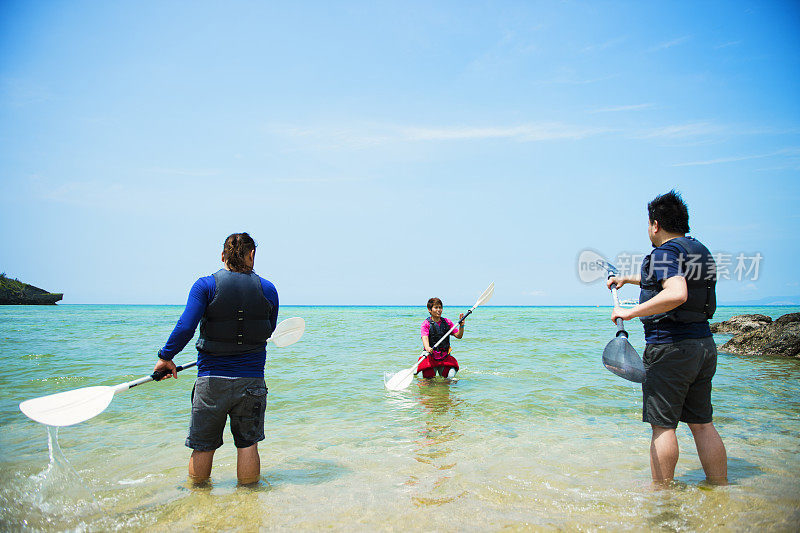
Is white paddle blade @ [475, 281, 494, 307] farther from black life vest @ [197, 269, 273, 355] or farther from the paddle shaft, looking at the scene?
black life vest @ [197, 269, 273, 355]

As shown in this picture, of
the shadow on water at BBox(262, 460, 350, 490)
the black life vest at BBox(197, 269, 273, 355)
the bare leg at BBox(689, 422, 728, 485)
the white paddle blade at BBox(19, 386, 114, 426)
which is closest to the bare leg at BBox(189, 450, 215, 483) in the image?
the shadow on water at BBox(262, 460, 350, 490)

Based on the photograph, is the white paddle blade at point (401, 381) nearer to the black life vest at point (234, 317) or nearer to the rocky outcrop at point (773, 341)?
the black life vest at point (234, 317)

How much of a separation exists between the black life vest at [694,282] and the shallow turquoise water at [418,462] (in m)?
1.29

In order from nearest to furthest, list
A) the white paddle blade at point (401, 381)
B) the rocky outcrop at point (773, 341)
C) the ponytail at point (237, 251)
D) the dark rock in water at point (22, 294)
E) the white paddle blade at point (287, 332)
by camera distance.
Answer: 1. the ponytail at point (237, 251)
2. the white paddle blade at point (287, 332)
3. the white paddle blade at point (401, 381)
4. the rocky outcrop at point (773, 341)
5. the dark rock in water at point (22, 294)

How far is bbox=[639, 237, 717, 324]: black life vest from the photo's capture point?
10.4 feet

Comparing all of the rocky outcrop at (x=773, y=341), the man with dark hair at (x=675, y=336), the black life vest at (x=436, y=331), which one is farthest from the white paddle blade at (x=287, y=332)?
the rocky outcrop at (x=773, y=341)

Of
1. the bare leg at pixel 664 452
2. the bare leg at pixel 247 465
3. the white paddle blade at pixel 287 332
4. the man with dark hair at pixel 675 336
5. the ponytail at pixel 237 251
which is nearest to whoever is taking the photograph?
the man with dark hair at pixel 675 336

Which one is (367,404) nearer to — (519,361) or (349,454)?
(349,454)

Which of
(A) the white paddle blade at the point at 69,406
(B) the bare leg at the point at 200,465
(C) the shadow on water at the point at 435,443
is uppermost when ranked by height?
(A) the white paddle blade at the point at 69,406

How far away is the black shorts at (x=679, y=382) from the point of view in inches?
124

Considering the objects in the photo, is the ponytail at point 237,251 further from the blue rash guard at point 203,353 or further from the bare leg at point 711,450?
the bare leg at point 711,450

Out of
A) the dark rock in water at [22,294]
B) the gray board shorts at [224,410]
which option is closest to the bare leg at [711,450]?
the gray board shorts at [224,410]

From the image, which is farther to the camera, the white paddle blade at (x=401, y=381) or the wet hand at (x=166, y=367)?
the white paddle blade at (x=401, y=381)

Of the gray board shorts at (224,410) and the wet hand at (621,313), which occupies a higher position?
the wet hand at (621,313)
